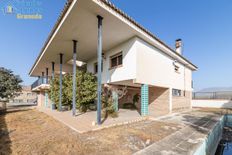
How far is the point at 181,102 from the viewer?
1455cm

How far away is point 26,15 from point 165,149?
1054 cm

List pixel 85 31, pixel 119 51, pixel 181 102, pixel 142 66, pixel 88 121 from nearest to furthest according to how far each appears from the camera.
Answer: pixel 88 121
pixel 85 31
pixel 142 66
pixel 119 51
pixel 181 102

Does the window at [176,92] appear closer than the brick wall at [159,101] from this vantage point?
No

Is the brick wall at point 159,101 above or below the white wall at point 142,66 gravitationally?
below

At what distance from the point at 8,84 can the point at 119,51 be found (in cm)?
1762

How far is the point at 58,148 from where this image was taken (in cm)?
398

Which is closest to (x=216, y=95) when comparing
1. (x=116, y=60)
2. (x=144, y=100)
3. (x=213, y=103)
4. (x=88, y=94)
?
(x=213, y=103)

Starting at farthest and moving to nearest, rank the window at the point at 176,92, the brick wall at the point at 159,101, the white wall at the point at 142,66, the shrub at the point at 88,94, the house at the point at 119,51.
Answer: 1. the window at the point at 176,92
2. the brick wall at the point at 159,101
3. the shrub at the point at 88,94
4. the white wall at the point at 142,66
5. the house at the point at 119,51

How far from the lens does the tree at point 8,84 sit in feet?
59.3

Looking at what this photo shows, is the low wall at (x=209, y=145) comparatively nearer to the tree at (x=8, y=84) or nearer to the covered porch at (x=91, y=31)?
the covered porch at (x=91, y=31)

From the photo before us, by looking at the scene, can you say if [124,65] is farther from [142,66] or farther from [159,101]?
[159,101]

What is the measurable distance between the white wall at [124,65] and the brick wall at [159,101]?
177 inches

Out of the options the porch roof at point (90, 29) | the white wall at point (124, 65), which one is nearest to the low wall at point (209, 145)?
the white wall at point (124, 65)

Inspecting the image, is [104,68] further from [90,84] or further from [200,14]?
[200,14]
